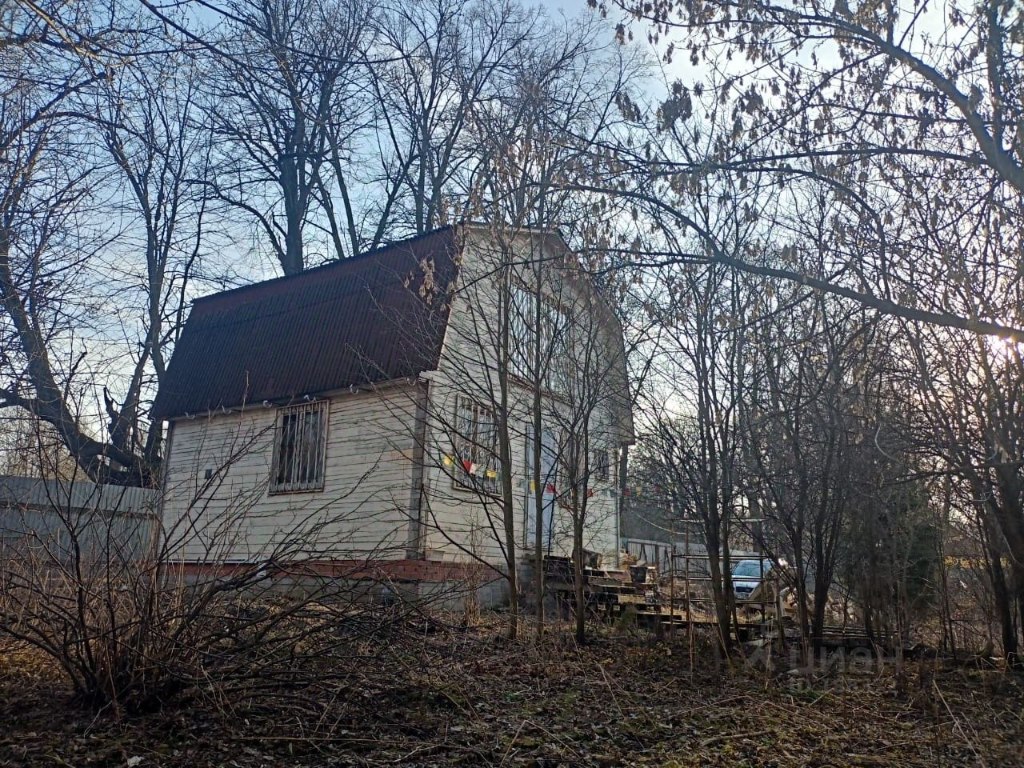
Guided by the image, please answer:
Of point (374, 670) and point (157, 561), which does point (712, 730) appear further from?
point (157, 561)

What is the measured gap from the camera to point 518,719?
18.8ft

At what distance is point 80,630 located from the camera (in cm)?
485

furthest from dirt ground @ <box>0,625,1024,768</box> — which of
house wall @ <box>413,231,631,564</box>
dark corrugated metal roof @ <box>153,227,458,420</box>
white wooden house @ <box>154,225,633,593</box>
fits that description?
dark corrugated metal roof @ <box>153,227,458,420</box>

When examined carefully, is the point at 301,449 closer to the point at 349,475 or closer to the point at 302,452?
the point at 302,452

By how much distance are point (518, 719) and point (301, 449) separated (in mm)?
8867

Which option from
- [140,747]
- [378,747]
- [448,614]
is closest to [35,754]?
[140,747]

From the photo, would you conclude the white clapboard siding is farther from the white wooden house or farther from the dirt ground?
the dirt ground

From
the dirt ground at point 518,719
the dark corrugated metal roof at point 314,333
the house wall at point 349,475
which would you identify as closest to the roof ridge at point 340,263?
the dark corrugated metal roof at point 314,333

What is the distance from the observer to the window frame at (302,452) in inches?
532

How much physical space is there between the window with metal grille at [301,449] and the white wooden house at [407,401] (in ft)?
0.09

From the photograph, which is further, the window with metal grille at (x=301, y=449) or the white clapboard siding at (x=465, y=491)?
the window with metal grille at (x=301, y=449)

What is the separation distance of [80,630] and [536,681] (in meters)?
3.62

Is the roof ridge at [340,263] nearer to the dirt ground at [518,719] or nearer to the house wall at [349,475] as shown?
the house wall at [349,475]

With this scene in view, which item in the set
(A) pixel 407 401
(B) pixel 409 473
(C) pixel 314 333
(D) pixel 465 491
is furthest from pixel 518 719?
(C) pixel 314 333
